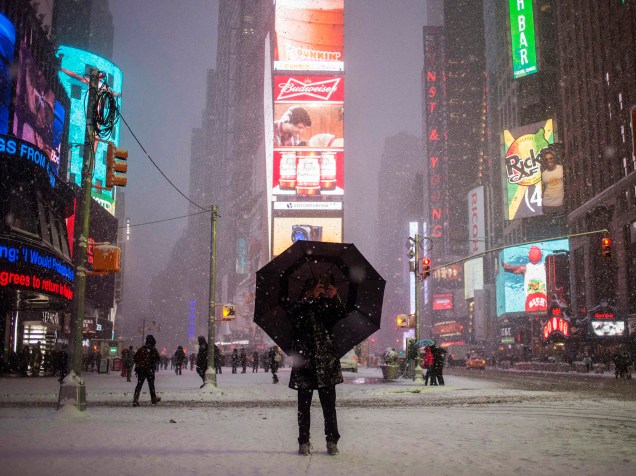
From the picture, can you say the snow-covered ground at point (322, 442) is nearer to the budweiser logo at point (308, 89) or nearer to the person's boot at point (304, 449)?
the person's boot at point (304, 449)

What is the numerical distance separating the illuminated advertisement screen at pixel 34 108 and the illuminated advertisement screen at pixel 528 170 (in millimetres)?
64843

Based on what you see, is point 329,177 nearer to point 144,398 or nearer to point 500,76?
point 500,76

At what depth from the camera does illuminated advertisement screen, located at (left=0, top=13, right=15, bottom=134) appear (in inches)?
1390

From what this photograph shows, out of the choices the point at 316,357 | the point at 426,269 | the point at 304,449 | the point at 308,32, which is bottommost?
the point at 304,449

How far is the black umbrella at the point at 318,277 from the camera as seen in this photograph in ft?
26.2

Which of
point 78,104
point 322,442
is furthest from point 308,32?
point 322,442

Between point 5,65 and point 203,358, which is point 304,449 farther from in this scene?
point 5,65

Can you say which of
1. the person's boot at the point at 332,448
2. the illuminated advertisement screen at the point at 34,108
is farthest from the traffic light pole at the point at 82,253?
the illuminated advertisement screen at the point at 34,108

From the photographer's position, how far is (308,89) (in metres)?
91.5

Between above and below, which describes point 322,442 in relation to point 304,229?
below

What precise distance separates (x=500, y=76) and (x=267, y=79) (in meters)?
44.0

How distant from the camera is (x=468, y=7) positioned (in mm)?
165625

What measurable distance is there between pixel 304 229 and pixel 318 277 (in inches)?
3241

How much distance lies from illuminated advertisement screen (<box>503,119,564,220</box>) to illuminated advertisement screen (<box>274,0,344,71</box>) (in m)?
28.6
